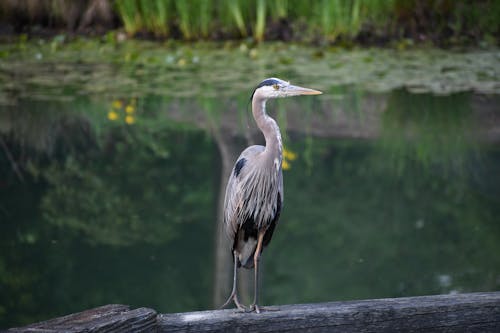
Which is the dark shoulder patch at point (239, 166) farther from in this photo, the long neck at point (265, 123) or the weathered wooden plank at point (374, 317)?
the weathered wooden plank at point (374, 317)

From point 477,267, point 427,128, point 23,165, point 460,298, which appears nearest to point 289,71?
point 427,128

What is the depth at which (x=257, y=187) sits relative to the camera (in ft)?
8.70

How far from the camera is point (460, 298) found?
6.55ft

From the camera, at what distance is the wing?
264 cm

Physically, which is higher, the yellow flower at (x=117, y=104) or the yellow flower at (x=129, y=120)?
the yellow flower at (x=117, y=104)

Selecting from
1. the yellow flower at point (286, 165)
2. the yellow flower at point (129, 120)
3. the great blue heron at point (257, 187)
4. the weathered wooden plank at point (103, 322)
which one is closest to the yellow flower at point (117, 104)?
the yellow flower at point (129, 120)

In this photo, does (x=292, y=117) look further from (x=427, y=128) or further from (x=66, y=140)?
(x=66, y=140)

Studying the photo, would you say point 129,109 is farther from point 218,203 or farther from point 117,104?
point 218,203

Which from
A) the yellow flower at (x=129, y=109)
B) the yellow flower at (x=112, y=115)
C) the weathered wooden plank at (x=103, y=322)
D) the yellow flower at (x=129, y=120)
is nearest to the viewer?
the weathered wooden plank at (x=103, y=322)

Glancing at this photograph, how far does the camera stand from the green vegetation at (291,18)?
9.66m

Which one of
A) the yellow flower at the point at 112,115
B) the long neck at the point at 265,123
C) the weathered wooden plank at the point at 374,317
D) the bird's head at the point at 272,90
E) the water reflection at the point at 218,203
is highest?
the bird's head at the point at 272,90

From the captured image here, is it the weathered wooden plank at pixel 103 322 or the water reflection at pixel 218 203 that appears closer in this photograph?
the weathered wooden plank at pixel 103 322

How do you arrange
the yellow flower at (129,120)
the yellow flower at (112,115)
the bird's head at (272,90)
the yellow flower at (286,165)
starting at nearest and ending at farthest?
the bird's head at (272,90) < the yellow flower at (286,165) < the yellow flower at (129,120) < the yellow flower at (112,115)

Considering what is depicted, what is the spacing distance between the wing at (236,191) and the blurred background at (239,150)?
1.89 m
